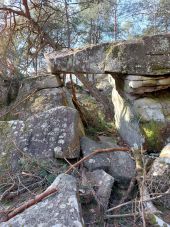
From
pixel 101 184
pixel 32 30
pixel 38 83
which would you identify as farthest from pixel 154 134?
pixel 32 30

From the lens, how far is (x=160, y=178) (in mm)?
3193

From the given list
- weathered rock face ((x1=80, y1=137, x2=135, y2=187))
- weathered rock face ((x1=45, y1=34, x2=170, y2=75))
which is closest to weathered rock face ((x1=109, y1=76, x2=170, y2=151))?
weathered rock face ((x1=45, y1=34, x2=170, y2=75))

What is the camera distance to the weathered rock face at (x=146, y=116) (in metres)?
4.38

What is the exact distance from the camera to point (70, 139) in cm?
384

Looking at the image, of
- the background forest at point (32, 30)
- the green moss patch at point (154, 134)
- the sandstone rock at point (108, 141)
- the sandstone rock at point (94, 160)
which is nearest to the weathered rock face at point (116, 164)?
the sandstone rock at point (94, 160)

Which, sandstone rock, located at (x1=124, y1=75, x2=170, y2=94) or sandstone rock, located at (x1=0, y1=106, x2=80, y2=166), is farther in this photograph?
sandstone rock, located at (x1=124, y1=75, x2=170, y2=94)

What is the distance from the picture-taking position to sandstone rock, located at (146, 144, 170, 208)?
10.0 ft

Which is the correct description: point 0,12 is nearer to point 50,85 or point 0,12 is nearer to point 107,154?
point 50,85

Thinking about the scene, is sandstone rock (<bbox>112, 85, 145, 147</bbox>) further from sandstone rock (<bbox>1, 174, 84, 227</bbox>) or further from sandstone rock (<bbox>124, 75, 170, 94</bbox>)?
sandstone rock (<bbox>1, 174, 84, 227</bbox>)

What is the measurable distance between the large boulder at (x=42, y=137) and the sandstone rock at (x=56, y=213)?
1081 mm

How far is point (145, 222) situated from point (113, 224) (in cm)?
29

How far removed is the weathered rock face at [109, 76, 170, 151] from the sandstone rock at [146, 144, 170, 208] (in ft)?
3.06

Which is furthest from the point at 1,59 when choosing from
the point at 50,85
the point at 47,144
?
the point at 47,144

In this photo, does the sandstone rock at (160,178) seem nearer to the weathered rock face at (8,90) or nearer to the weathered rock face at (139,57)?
the weathered rock face at (139,57)
